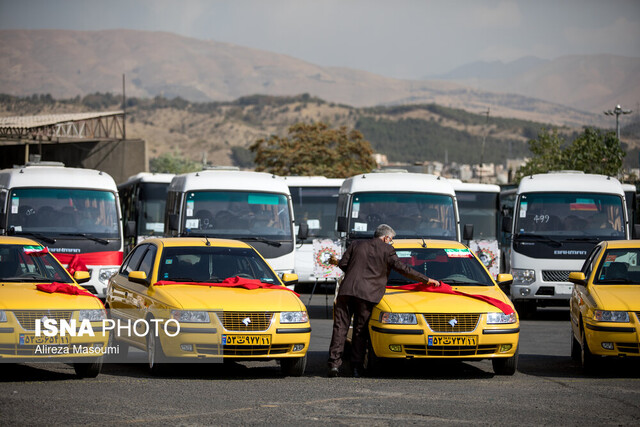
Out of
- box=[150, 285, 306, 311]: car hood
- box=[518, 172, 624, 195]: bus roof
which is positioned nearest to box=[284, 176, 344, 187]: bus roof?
box=[518, 172, 624, 195]: bus roof

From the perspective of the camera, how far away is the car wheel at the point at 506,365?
1214 centimetres

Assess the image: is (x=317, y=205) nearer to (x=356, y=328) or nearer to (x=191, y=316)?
(x=356, y=328)

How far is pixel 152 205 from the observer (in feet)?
91.2

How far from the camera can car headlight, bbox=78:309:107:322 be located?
36.3 ft

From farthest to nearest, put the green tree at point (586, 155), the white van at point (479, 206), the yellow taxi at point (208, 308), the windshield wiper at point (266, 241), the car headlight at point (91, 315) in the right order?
1. the green tree at point (586, 155)
2. the white van at point (479, 206)
3. the windshield wiper at point (266, 241)
4. the yellow taxi at point (208, 308)
5. the car headlight at point (91, 315)

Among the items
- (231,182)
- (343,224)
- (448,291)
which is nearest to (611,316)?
(448,291)

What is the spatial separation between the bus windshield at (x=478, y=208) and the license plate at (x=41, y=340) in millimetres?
17180

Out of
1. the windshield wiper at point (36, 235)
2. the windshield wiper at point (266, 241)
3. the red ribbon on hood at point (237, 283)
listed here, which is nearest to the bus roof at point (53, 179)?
the windshield wiper at point (36, 235)

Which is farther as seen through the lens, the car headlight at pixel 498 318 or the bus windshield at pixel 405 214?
the bus windshield at pixel 405 214

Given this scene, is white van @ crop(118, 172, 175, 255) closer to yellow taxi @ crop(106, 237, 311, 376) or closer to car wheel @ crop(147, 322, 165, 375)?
yellow taxi @ crop(106, 237, 311, 376)

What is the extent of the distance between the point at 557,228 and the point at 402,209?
3277 millimetres

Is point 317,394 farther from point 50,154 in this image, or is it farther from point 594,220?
point 50,154

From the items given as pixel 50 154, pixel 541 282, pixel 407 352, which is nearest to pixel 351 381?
pixel 407 352

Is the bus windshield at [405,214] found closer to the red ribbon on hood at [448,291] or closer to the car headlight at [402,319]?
the red ribbon on hood at [448,291]
